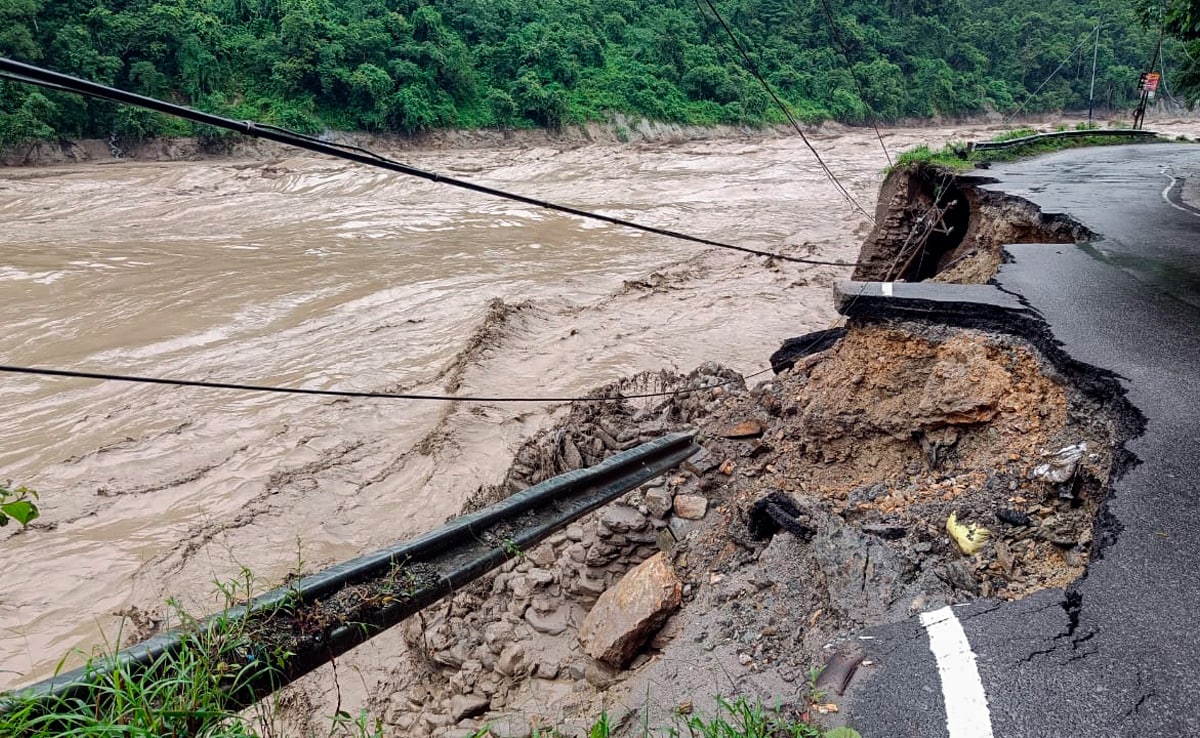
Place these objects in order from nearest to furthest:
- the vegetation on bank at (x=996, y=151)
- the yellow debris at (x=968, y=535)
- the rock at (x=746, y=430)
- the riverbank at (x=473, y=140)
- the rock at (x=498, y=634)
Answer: the yellow debris at (x=968, y=535) < the rock at (x=498, y=634) < the rock at (x=746, y=430) < the vegetation on bank at (x=996, y=151) < the riverbank at (x=473, y=140)

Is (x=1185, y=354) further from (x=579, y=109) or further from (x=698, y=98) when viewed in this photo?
(x=698, y=98)

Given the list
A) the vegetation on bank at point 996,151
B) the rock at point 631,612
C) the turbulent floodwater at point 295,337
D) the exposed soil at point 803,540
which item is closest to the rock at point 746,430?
the exposed soil at point 803,540

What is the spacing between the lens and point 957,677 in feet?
7.32

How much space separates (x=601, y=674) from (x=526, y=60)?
35.8m

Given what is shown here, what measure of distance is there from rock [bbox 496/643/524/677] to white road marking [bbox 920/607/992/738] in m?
2.29

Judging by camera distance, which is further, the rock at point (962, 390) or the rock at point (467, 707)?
the rock at point (962, 390)

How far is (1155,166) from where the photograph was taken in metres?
14.3

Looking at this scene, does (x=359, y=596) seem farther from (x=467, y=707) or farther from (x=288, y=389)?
(x=288, y=389)

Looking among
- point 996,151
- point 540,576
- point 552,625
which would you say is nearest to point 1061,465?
point 552,625

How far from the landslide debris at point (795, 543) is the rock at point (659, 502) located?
0.04 ft

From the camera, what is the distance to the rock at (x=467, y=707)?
144 inches

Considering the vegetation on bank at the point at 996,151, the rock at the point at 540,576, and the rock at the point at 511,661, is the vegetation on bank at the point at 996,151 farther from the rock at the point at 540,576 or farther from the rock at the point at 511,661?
the rock at the point at 511,661

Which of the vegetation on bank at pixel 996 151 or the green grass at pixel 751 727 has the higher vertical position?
the vegetation on bank at pixel 996 151

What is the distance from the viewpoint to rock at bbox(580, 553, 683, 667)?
3.47 meters
